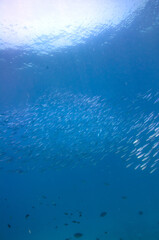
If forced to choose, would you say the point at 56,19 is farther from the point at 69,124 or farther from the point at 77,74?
the point at 69,124

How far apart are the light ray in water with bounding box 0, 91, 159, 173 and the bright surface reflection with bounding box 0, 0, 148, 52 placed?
14.7 ft

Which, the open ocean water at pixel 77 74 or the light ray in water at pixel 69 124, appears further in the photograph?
the light ray in water at pixel 69 124

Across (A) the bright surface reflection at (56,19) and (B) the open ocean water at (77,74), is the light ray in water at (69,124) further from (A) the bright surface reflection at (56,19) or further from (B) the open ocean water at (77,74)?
(A) the bright surface reflection at (56,19)

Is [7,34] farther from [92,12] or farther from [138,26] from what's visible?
[138,26]

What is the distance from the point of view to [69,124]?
1788 centimetres

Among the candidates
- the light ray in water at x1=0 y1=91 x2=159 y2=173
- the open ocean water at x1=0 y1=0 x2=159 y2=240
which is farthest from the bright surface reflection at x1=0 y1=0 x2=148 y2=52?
the light ray in water at x1=0 y1=91 x2=159 y2=173

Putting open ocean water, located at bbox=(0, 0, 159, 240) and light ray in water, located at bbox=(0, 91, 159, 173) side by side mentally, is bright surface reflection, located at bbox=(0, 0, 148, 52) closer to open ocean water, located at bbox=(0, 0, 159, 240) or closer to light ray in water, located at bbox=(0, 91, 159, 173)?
open ocean water, located at bbox=(0, 0, 159, 240)

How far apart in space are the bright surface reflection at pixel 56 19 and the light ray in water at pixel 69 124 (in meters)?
4.47

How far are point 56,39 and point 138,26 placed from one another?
4.47 m

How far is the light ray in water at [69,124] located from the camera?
13523 millimetres

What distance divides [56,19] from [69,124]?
10333 millimetres

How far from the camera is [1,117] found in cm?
1219

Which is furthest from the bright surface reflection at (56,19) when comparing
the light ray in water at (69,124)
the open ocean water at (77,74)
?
the light ray in water at (69,124)

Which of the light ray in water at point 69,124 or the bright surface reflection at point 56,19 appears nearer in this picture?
the bright surface reflection at point 56,19
